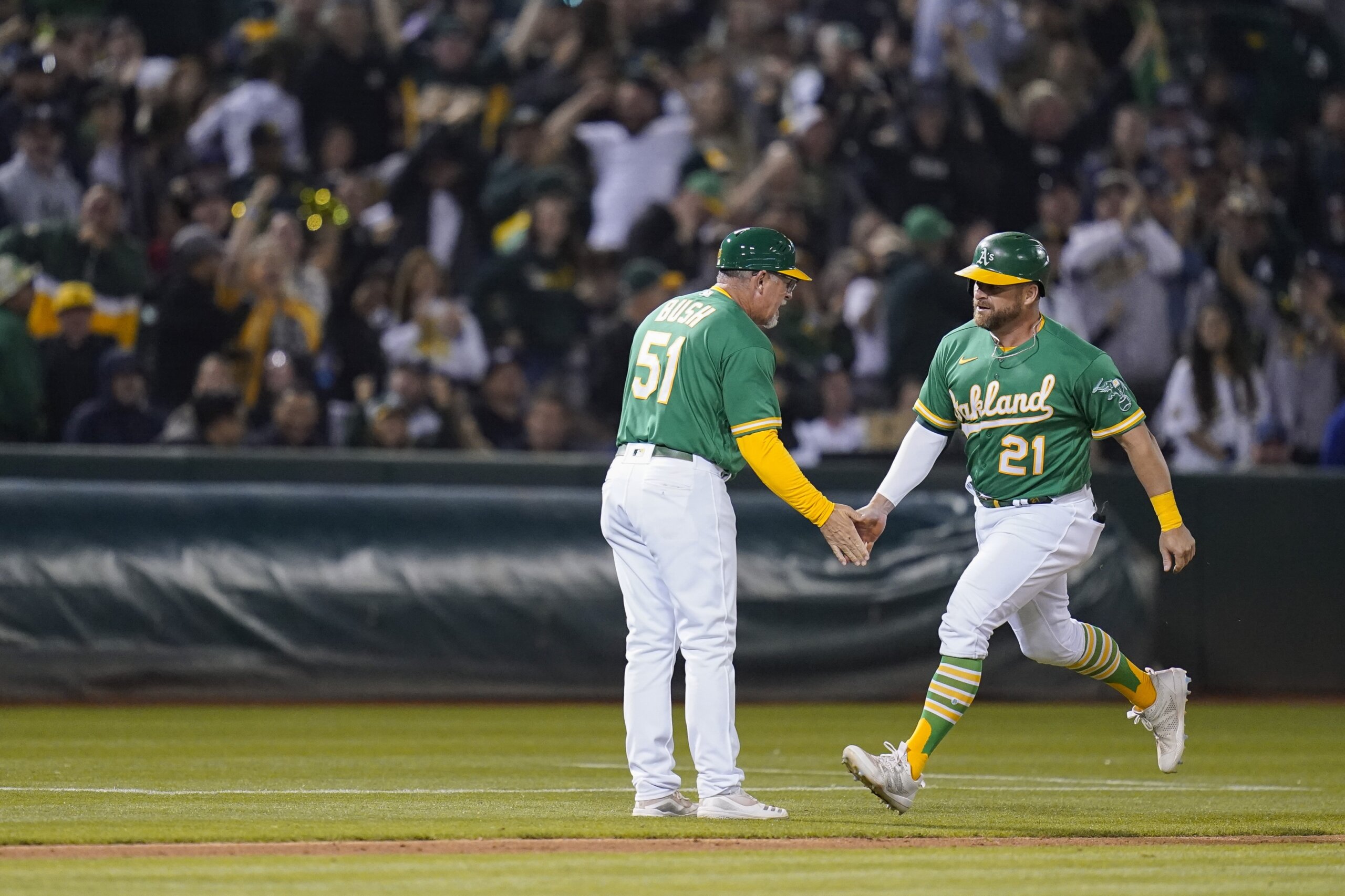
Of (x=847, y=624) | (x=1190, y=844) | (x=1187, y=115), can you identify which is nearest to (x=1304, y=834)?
(x=1190, y=844)

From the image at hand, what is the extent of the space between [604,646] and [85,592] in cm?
348

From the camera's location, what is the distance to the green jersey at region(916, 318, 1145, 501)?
7.79 meters

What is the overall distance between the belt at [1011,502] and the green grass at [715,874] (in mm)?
1737

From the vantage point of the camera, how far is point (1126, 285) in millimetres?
15680

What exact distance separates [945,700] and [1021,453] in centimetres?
105

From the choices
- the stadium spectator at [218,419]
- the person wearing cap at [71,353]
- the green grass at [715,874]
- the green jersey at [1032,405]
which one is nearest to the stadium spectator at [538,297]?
the stadium spectator at [218,419]

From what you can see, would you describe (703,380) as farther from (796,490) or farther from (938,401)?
(938,401)

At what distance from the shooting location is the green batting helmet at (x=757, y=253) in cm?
738

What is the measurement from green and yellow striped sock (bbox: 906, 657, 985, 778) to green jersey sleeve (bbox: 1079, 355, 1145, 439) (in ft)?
3.48

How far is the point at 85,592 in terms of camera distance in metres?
13.0

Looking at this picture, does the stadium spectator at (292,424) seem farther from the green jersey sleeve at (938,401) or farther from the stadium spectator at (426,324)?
the green jersey sleeve at (938,401)

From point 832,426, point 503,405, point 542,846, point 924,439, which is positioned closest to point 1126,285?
point 832,426

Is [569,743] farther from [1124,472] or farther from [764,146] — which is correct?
[764,146]

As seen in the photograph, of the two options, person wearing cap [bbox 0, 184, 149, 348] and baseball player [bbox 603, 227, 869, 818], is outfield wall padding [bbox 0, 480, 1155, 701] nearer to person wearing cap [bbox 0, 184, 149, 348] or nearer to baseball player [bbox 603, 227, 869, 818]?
person wearing cap [bbox 0, 184, 149, 348]
